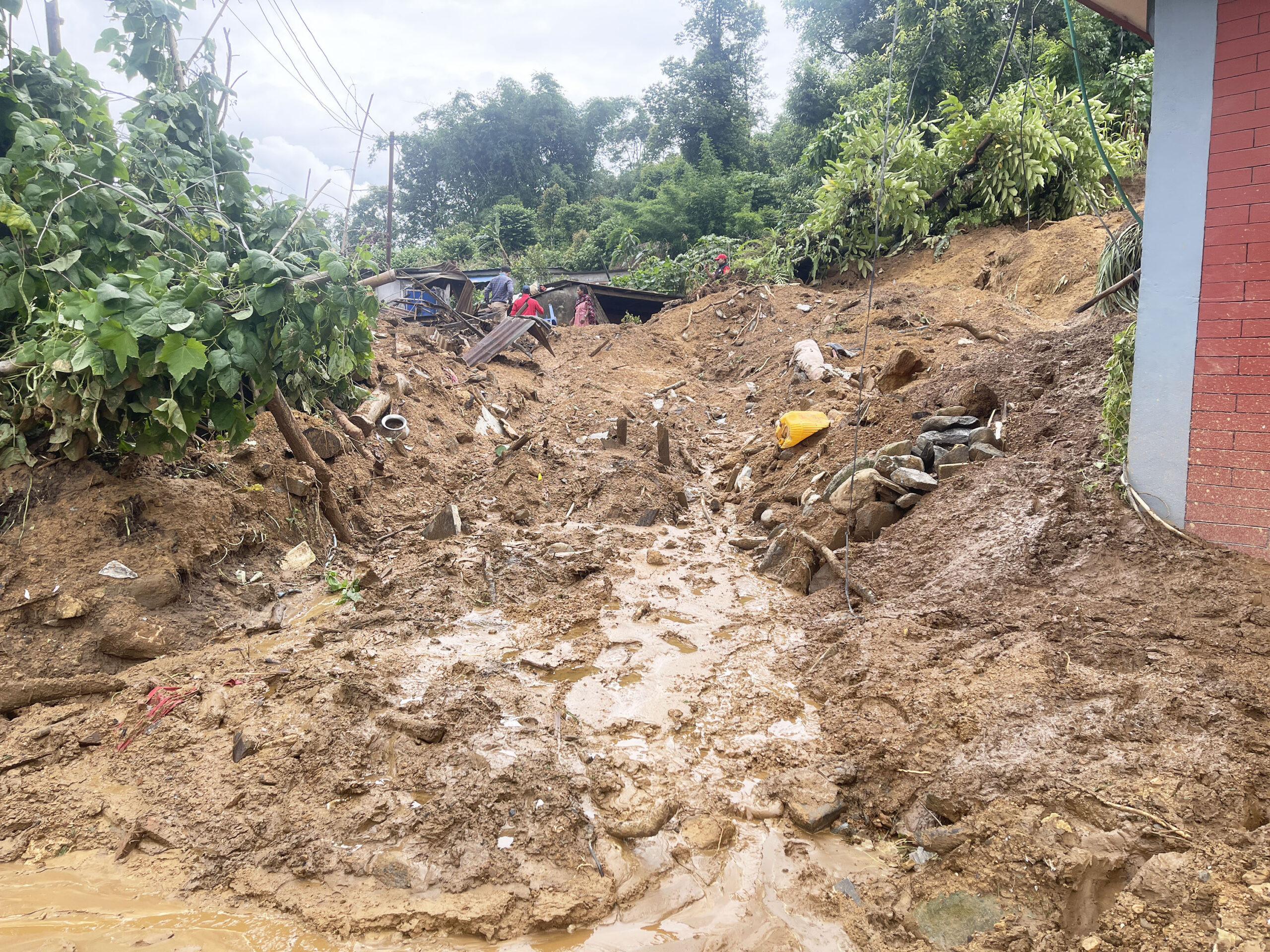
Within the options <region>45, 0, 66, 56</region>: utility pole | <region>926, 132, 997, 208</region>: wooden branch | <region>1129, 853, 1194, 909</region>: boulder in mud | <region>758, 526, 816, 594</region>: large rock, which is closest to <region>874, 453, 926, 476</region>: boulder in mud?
<region>758, 526, 816, 594</region>: large rock

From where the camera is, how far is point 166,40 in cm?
552

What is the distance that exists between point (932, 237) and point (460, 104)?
32.7 m

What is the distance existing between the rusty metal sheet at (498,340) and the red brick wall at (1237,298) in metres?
9.37

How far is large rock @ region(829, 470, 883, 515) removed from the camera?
17.2 ft

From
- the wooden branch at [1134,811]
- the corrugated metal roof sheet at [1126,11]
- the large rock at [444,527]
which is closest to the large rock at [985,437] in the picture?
the corrugated metal roof sheet at [1126,11]

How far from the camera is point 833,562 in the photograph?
4.78m

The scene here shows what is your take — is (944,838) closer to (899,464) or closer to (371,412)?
(899,464)

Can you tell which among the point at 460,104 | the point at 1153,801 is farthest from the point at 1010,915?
the point at 460,104

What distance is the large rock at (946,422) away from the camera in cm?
554

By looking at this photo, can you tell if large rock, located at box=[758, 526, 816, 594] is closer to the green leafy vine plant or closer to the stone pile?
the stone pile

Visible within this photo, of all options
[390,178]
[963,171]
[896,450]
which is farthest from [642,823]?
[390,178]

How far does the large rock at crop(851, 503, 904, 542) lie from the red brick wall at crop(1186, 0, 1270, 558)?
1967mm

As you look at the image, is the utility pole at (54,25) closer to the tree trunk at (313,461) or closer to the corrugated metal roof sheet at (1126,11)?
the tree trunk at (313,461)

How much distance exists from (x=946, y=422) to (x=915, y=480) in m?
0.77
